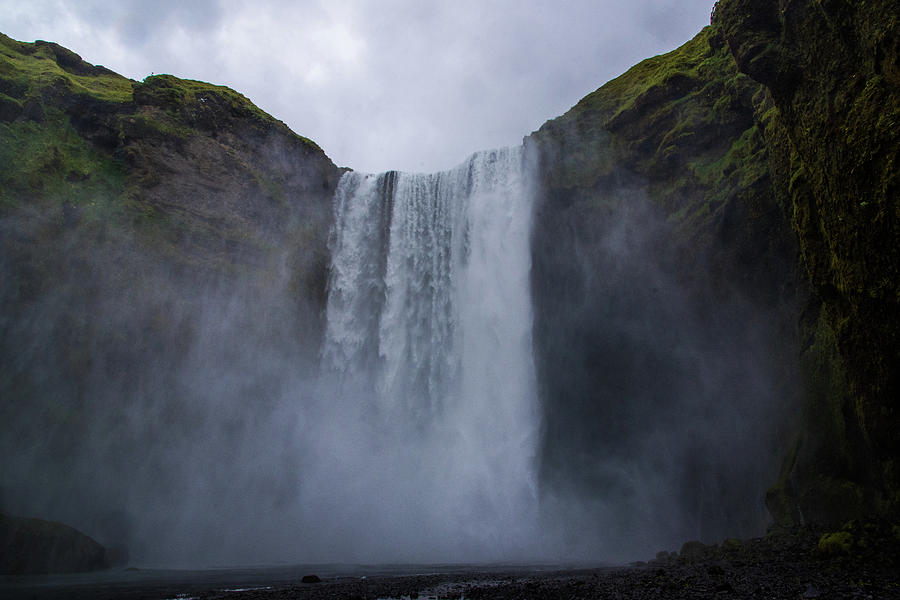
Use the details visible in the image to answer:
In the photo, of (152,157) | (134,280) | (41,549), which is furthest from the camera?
(152,157)

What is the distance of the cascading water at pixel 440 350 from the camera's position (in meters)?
21.4

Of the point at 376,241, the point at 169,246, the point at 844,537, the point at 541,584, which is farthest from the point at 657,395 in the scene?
the point at 169,246

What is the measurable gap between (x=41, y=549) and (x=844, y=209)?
21.1 m

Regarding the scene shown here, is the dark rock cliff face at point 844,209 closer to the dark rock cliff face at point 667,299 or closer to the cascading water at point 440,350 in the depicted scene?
the dark rock cliff face at point 667,299

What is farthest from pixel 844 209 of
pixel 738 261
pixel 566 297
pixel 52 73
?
pixel 52 73

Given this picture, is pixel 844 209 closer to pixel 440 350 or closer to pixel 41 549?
pixel 440 350

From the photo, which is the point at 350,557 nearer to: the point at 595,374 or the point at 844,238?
the point at 595,374

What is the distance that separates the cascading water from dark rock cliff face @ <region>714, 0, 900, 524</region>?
11.9 metres

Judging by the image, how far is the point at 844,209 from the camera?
313 inches

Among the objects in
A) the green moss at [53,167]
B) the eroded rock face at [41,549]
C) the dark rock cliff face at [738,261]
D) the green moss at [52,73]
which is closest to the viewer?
the dark rock cliff face at [738,261]

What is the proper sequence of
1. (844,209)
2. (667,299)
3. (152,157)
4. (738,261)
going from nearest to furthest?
(844,209) < (738,261) < (667,299) < (152,157)

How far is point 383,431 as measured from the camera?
24.5m

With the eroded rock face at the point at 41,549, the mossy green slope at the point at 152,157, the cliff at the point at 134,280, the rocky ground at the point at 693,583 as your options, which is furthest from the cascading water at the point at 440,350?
the eroded rock face at the point at 41,549

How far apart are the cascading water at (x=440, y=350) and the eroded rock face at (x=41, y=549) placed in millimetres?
9526
